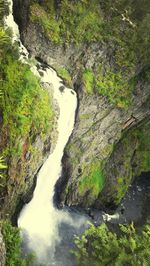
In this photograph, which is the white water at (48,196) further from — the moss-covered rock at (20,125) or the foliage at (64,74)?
the moss-covered rock at (20,125)

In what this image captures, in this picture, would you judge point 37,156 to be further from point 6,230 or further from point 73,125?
point 6,230

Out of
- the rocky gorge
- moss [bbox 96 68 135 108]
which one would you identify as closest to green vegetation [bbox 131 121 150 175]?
the rocky gorge

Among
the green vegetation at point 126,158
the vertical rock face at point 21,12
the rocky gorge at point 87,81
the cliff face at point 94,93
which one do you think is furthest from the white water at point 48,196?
the green vegetation at point 126,158

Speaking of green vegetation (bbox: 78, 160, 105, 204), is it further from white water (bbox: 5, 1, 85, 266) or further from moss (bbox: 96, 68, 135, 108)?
moss (bbox: 96, 68, 135, 108)

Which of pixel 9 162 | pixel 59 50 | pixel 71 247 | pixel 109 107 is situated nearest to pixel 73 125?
pixel 109 107

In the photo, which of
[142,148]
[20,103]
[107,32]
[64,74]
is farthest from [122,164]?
[20,103]

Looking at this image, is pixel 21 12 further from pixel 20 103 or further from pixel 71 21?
pixel 20 103
